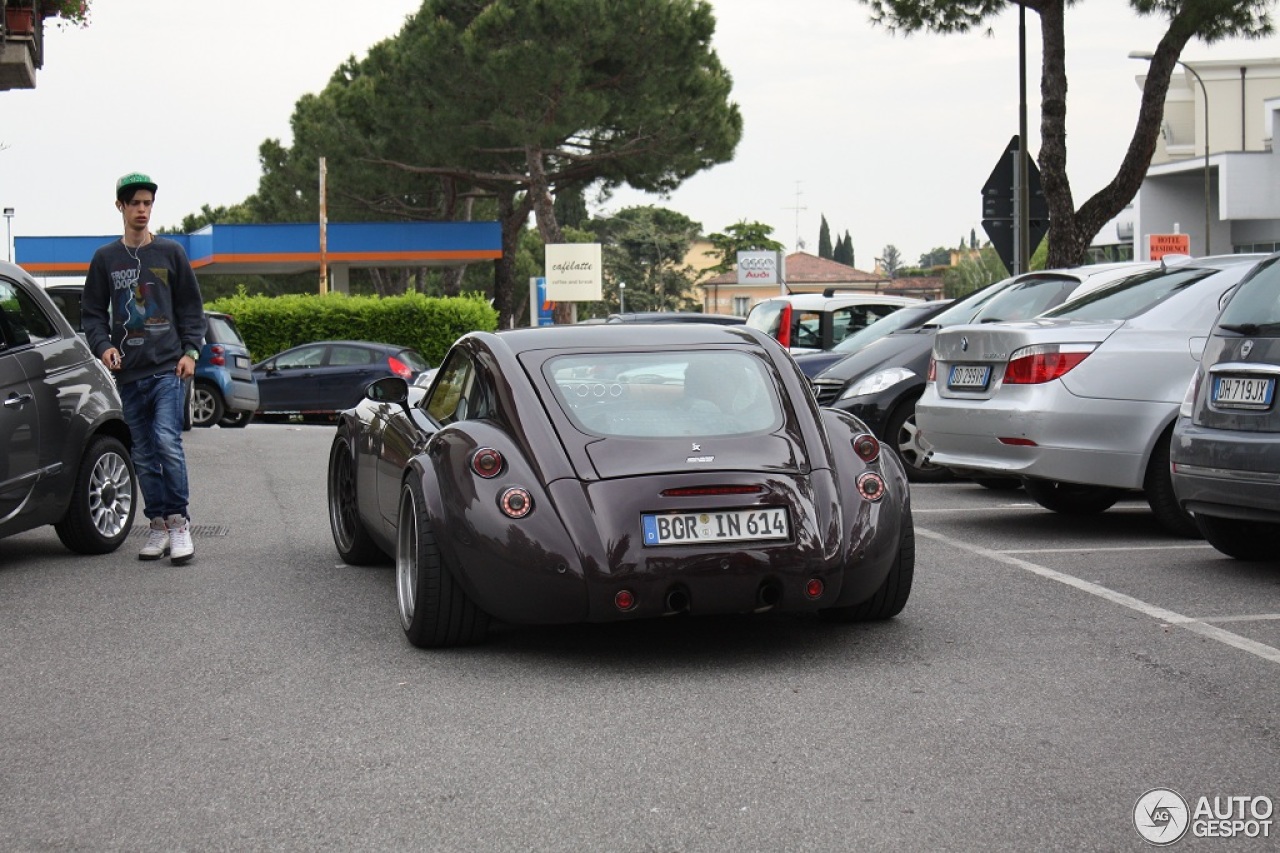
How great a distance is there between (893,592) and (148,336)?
13.8ft

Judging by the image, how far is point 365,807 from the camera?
4.28 metres

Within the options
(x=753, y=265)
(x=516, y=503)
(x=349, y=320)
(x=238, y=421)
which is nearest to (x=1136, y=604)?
(x=516, y=503)

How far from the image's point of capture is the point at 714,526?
5.89 m

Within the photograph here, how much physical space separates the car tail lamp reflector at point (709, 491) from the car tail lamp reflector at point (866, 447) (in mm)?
645

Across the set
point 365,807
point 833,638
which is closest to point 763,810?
point 365,807

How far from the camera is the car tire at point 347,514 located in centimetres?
856

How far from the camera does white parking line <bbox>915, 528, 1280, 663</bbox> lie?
622 centimetres

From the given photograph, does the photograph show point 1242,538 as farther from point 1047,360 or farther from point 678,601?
point 678,601

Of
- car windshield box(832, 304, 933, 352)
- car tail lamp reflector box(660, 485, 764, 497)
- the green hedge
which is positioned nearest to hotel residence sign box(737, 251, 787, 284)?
the green hedge

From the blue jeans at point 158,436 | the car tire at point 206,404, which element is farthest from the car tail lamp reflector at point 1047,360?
the car tire at point 206,404

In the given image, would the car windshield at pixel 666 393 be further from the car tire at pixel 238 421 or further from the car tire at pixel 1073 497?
the car tire at pixel 238 421

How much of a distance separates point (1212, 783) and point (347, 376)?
2327 centimetres

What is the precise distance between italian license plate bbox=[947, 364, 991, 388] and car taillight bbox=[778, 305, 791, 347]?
6857 millimetres

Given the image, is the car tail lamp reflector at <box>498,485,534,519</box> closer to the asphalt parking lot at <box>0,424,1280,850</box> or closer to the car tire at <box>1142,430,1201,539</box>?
the asphalt parking lot at <box>0,424,1280,850</box>
